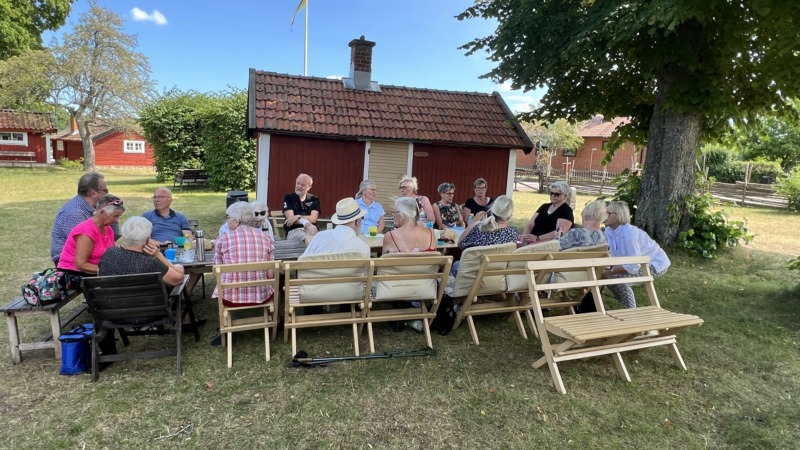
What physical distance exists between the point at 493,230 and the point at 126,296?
3.16 meters

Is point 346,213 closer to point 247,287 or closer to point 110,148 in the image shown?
point 247,287

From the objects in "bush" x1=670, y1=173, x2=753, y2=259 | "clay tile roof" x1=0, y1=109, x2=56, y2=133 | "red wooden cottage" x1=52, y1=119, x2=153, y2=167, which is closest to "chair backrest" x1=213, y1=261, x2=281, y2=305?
"bush" x1=670, y1=173, x2=753, y2=259

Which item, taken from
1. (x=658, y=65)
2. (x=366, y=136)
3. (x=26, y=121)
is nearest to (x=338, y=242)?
(x=366, y=136)

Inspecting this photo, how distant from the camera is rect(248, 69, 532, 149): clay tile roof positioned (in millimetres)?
8844

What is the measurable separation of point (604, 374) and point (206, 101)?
20163mm

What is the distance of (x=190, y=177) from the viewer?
17.2 m

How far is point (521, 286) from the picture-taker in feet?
13.8

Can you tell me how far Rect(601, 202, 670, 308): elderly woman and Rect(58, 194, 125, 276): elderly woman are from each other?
182 inches

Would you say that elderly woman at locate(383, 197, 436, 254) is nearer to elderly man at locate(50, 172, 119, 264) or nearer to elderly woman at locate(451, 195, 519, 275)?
elderly woman at locate(451, 195, 519, 275)

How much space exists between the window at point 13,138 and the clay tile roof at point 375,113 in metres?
34.3

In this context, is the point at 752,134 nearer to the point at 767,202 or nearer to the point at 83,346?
the point at 83,346

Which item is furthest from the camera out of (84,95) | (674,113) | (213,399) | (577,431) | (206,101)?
(84,95)

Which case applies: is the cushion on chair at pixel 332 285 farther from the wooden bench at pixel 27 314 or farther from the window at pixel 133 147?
the window at pixel 133 147

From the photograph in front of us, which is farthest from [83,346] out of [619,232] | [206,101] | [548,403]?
[206,101]
